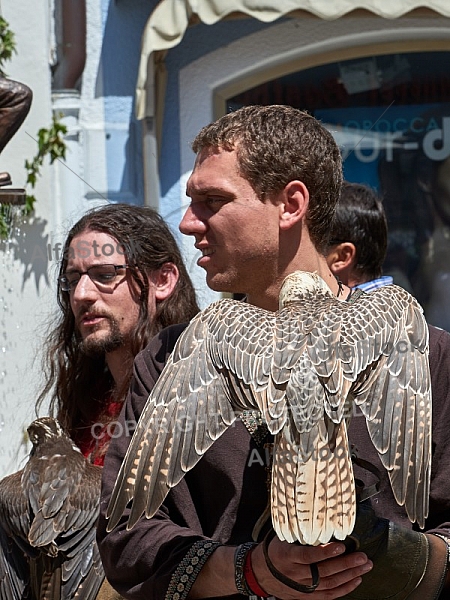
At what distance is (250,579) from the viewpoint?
197cm

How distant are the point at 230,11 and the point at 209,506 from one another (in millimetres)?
3729

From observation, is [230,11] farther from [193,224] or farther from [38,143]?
[193,224]

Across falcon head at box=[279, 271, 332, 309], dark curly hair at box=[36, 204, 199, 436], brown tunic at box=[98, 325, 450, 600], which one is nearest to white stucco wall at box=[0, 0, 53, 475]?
dark curly hair at box=[36, 204, 199, 436]

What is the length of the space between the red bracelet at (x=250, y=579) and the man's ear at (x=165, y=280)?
153cm

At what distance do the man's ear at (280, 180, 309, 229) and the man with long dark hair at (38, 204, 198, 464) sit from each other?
1136 mm

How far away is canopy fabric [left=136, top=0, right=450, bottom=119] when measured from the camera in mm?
5301

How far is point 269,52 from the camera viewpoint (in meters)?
6.11

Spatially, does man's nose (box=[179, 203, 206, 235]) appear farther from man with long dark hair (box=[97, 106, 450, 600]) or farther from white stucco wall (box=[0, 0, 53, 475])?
white stucco wall (box=[0, 0, 53, 475])

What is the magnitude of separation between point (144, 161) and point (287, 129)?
387 cm

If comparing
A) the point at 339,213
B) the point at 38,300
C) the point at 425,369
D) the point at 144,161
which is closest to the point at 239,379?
the point at 425,369

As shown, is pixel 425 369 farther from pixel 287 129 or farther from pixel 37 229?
pixel 37 229

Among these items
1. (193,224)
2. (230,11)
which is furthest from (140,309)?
(230,11)

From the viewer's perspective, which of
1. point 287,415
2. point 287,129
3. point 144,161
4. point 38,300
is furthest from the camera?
point 144,161

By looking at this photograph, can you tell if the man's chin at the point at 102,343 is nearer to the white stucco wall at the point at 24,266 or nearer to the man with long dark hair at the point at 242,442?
the man with long dark hair at the point at 242,442
